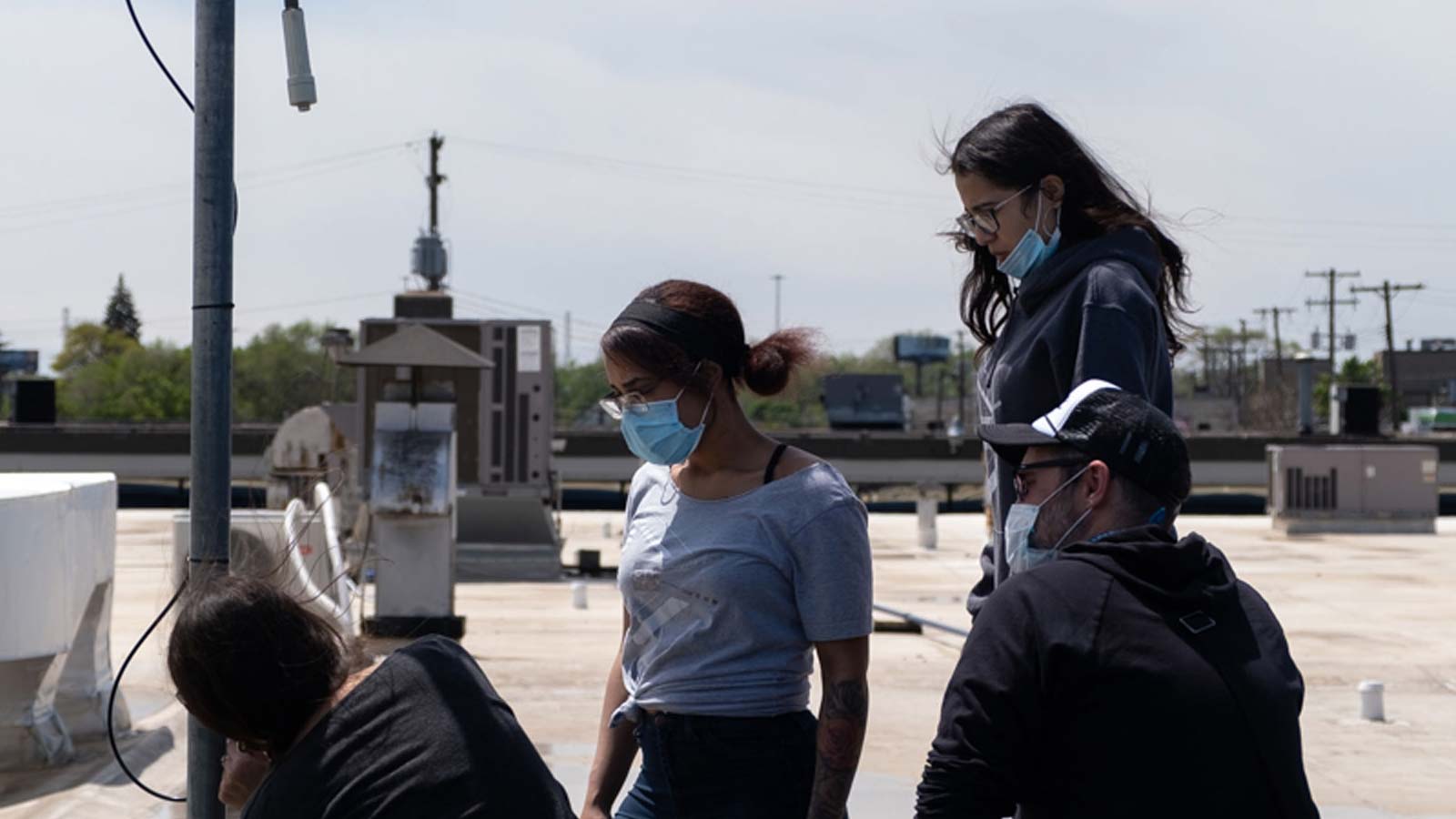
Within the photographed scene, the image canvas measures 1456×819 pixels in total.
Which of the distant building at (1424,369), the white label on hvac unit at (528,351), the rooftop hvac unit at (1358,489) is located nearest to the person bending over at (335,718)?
the white label on hvac unit at (528,351)

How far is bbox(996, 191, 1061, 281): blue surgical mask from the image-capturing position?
354cm

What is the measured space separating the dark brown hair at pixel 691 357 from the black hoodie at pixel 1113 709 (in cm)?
117

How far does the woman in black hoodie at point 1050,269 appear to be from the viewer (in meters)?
3.35

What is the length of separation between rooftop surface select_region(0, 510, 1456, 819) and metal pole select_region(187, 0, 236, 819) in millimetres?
468

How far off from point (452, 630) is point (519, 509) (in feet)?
27.7

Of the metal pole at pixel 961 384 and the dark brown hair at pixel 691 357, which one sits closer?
the dark brown hair at pixel 691 357

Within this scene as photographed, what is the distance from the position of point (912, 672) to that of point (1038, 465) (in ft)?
28.0

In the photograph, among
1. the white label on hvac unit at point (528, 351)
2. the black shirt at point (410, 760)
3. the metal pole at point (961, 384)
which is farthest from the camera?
the metal pole at point (961, 384)

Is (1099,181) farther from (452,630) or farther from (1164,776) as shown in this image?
(452,630)

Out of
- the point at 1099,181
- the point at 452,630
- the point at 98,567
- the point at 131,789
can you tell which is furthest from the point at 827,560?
the point at 452,630

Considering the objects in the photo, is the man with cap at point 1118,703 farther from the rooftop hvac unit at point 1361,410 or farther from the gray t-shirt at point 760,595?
the rooftop hvac unit at point 1361,410

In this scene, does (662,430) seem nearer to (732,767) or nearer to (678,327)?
(678,327)

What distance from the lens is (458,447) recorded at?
2097cm

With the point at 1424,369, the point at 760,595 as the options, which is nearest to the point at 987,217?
the point at 760,595
